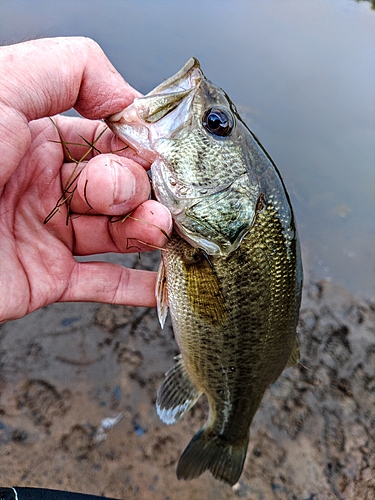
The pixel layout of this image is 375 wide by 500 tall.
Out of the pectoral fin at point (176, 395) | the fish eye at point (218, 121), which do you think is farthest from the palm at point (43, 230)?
the pectoral fin at point (176, 395)

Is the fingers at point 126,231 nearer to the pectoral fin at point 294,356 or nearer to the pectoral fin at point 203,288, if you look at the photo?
the pectoral fin at point 203,288

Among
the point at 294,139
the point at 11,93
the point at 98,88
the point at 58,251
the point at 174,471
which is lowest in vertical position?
the point at 174,471

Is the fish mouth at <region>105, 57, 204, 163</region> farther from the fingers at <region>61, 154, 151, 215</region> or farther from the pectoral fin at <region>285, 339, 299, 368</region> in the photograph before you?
the pectoral fin at <region>285, 339, 299, 368</region>

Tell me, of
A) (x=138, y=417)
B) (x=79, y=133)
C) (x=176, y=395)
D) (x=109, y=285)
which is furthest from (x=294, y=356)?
(x=79, y=133)

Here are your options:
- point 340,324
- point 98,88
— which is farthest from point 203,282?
point 340,324

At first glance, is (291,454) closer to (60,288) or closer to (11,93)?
(60,288)

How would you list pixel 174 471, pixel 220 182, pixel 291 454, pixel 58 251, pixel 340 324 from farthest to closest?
pixel 340 324, pixel 291 454, pixel 174 471, pixel 58 251, pixel 220 182

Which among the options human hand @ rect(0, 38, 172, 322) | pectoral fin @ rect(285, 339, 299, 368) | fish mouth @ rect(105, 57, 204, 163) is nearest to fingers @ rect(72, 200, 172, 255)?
human hand @ rect(0, 38, 172, 322)
